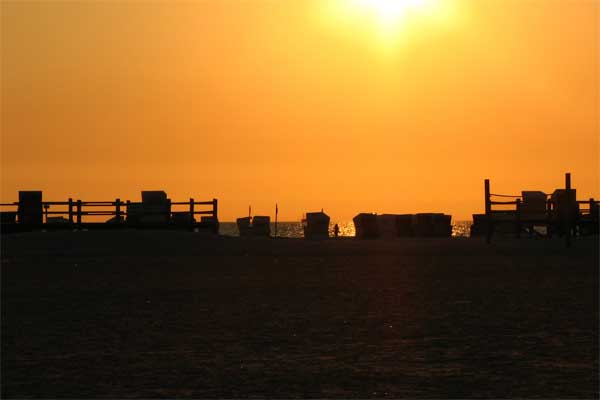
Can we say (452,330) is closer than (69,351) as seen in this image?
No

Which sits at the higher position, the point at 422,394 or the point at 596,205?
the point at 596,205

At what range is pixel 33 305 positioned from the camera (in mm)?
14766

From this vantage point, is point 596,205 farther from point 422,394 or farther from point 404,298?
point 422,394

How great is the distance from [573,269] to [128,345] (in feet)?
46.3

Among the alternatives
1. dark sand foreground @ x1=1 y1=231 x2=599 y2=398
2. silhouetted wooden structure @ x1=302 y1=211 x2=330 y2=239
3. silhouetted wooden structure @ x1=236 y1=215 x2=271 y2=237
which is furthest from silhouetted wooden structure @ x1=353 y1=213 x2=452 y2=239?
dark sand foreground @ x1=1 y1=231 x2=599 y2=398

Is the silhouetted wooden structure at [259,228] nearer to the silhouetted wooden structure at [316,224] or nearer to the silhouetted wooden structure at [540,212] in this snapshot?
the silhouetted wooden structure at [316,224]

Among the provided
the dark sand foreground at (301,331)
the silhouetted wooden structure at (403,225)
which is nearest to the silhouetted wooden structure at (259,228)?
the silhouetted wooden structure at (403,225)

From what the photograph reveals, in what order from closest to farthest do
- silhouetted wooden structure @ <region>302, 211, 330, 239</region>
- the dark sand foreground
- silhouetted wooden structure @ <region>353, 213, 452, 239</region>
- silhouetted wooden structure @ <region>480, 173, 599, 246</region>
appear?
the dark sand foreground → silhouetted wooden structure @ <region>480, 173, 599, 246</region> → silhouetted wooden structure @ <region>353, 213, 452, 239</region> → silhouetted wooden structure @ <region>302, 211, 330, 239</region>

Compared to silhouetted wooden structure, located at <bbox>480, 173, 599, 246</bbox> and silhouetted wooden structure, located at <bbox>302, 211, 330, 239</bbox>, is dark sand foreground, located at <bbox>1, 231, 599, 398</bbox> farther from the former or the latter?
silhouetted wooden structure, located at <bbox>302, 211, 330, 239</bbox>

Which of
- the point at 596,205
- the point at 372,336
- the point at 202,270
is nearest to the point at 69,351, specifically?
the point at 372,336

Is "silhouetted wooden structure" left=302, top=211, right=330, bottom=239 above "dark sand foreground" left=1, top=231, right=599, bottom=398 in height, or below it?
above

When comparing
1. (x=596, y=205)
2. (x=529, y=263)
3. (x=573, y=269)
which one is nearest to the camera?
(x=573, y=269)

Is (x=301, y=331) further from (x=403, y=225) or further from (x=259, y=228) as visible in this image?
(x=259, y=228)

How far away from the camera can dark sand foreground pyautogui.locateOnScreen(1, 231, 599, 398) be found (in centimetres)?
844
